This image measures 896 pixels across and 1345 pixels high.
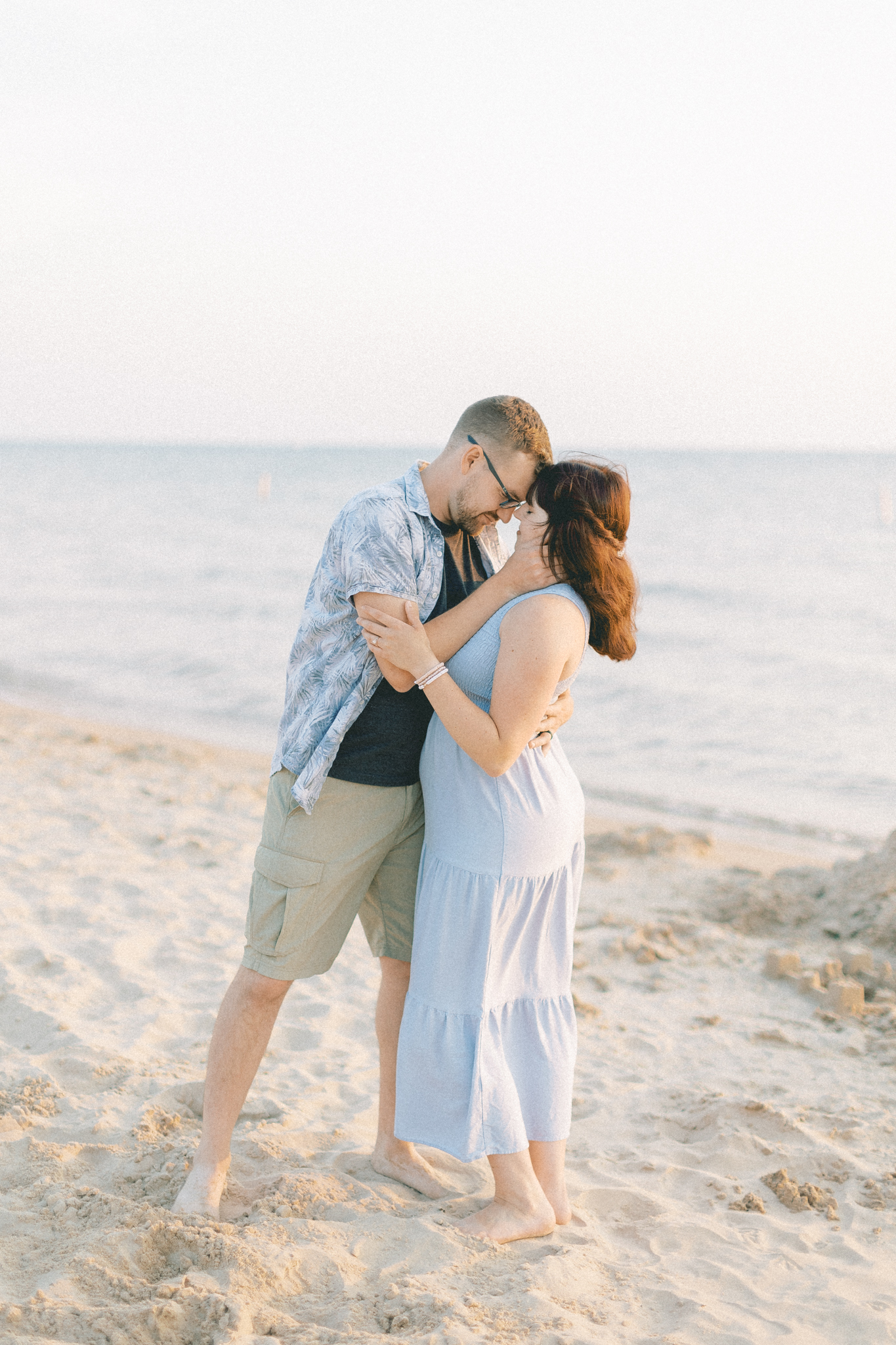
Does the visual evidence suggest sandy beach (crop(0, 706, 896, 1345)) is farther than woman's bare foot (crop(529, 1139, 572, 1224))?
No

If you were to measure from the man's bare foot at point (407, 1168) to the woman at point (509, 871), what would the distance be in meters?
0.22

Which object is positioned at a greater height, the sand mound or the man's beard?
the man's beard

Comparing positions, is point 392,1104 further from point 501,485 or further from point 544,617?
point 501,485

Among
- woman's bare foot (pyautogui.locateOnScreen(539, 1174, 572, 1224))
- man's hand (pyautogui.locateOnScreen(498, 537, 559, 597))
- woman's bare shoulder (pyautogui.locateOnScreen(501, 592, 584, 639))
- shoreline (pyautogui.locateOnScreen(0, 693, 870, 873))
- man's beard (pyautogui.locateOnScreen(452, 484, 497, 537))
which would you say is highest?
man's beard (pyautogui.locateOnScreen(452, 484, 497, 537))

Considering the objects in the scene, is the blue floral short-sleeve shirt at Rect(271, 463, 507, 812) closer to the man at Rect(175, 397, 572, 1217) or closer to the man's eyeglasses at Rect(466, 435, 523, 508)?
the man at Rect(175, 397, 572, 1217)

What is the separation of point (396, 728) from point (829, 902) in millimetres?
3950

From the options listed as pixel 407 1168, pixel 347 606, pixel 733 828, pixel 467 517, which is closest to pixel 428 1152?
pixel 407 1168

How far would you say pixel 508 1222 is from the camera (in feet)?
9.07

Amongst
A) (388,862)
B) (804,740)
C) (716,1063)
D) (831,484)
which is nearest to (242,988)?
(388,862)

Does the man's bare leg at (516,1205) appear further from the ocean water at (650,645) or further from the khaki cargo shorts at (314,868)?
the ocean water at (650,645)

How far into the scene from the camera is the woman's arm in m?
2.57

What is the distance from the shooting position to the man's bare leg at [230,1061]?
2.74m

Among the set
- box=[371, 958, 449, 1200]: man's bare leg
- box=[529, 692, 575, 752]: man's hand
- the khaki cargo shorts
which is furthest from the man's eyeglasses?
box=[371, 958, 449, 1200]: man's bare leg

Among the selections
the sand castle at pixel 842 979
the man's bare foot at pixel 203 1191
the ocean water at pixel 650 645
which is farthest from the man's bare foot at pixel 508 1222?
the ocean water at pixel 650 645
